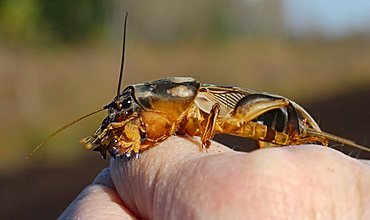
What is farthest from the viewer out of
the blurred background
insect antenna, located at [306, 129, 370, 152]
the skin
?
the blurred background

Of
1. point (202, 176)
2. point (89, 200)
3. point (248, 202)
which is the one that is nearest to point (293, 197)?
point (248, 202)

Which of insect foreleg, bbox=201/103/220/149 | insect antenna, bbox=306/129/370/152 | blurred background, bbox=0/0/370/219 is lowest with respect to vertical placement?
blurred background, bbox=0/0/370/219

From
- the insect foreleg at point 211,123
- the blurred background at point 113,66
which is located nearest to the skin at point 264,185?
the insect foreleg at point 211,123

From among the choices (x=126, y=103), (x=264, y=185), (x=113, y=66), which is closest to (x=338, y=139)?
(x=264, y=185)

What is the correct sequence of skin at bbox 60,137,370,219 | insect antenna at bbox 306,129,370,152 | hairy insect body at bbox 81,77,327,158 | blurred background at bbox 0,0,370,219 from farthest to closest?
blurred background at bbox 0,0,370,219 < insect antenna at bbox 306,129,370,152 < hairy insect body at bbox 81,77,327,158 < skin at bbox 60,137,370,219

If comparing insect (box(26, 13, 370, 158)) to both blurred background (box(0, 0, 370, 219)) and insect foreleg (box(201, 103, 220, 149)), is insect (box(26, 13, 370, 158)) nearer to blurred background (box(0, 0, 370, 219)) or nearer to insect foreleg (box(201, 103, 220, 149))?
insect foreleg (box(201, 103, 220, 149))

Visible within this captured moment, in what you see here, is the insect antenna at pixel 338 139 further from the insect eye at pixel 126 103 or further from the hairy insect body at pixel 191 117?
the insect eye at pixel 126 103

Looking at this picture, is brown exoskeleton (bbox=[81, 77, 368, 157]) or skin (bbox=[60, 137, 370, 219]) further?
brown exoskeleton (bbox=[81, 77, 368, 157])

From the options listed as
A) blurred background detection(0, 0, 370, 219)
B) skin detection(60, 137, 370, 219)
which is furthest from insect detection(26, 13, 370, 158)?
blurred background detection(0, 0, 370, 219)
